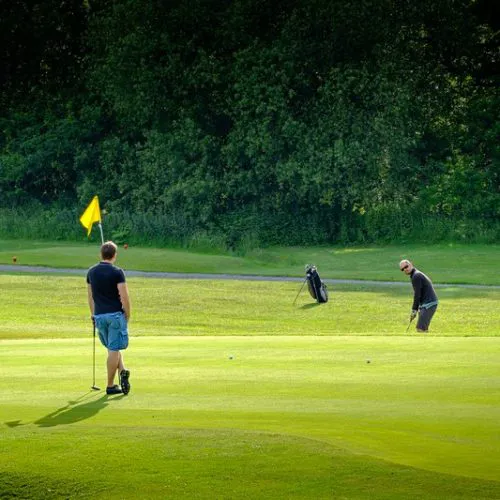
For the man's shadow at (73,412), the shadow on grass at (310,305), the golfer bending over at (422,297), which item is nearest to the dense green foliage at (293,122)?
the shadow on grass at (310,305)

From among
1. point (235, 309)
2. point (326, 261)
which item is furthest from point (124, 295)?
point (326, 261)

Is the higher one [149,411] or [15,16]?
[15,16]

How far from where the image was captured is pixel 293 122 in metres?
64.2

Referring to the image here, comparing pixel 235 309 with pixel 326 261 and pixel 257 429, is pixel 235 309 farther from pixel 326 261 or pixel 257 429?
pixel 257 429

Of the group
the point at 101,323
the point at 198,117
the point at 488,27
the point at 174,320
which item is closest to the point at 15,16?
the point at 198,117

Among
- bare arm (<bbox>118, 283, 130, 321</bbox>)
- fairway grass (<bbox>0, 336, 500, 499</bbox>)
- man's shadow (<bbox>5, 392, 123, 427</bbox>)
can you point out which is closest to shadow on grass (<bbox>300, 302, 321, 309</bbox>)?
fairway grass (<bbox>0, 336, 500, 499</bbox>)

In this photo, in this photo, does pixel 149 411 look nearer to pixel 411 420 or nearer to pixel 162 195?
pixel 411 420

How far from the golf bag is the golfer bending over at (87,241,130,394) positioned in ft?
80.7

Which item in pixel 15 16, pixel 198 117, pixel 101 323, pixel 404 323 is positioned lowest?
pixel 404 323

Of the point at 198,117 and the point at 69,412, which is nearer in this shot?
the point at 69,412

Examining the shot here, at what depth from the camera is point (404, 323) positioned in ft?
116

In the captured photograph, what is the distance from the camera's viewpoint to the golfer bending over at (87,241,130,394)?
14.7 metres

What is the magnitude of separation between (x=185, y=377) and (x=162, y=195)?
173 feet

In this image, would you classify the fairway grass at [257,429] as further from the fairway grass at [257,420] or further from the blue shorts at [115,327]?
the blue shorts at [115,327]
